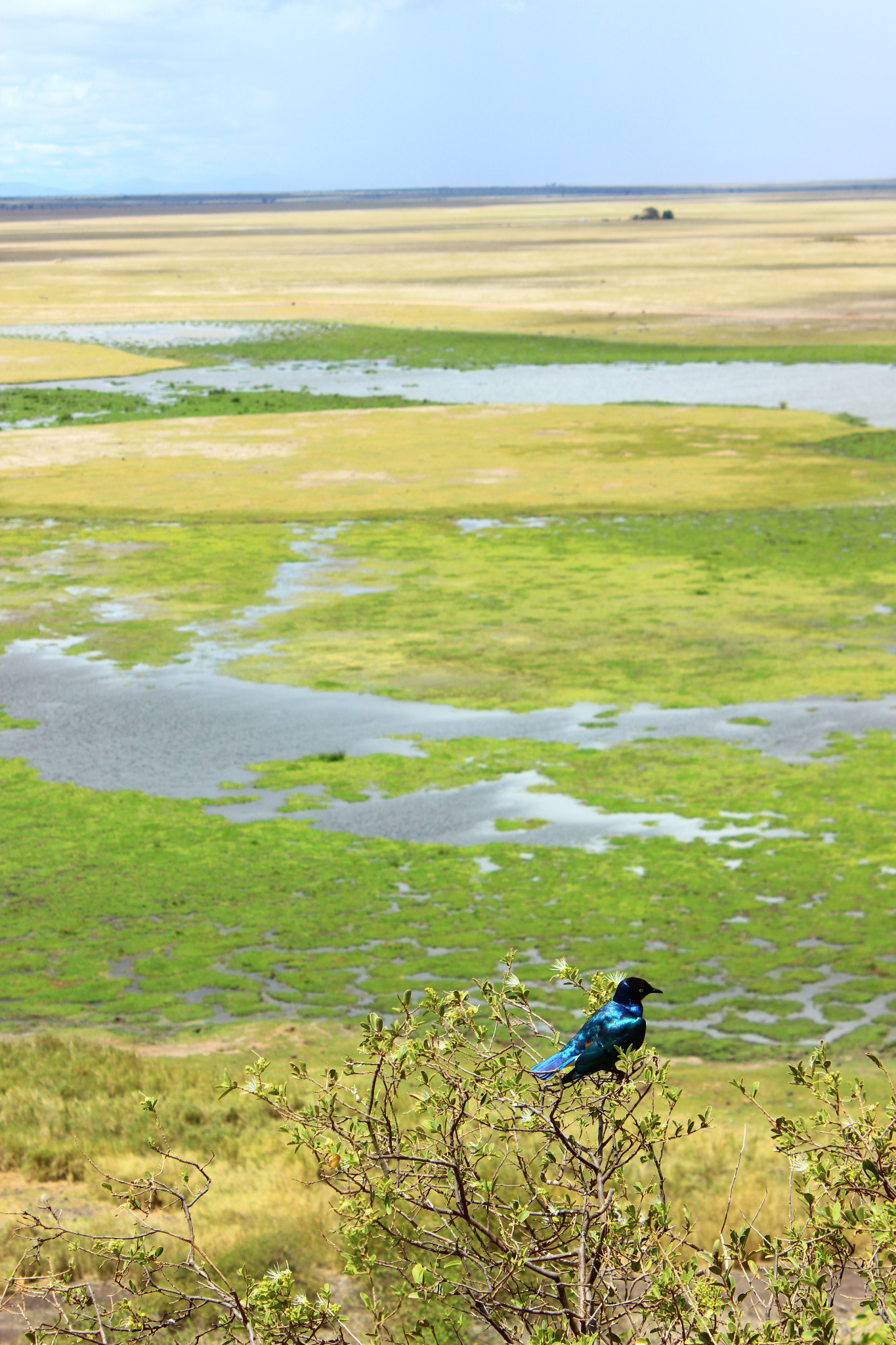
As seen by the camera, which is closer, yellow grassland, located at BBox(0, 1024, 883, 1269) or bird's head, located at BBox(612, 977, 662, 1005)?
bird's head, located at BBox(612, 977, 662, 1005)

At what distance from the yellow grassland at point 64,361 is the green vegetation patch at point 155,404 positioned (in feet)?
17.6

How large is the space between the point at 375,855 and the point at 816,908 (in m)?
5.30

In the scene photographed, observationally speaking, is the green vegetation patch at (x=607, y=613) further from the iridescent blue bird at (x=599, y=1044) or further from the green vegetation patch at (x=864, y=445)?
the iridescent blue bird at (x=599, y=1044)

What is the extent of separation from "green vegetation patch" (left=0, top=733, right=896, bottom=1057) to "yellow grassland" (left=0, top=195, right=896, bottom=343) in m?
56.3

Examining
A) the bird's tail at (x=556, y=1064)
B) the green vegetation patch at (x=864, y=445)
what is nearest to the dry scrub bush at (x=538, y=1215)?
the bird's tail at (x=556, y=1064)

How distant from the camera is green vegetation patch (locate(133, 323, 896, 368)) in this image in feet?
212

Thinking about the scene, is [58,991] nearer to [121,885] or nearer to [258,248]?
[121,885]

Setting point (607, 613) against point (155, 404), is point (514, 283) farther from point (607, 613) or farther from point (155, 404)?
point (607, 613)

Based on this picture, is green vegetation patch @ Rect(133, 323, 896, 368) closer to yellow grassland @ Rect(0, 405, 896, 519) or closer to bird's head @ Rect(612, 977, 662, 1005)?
yellow grassland @ Rect(0, 405, 896, 519)

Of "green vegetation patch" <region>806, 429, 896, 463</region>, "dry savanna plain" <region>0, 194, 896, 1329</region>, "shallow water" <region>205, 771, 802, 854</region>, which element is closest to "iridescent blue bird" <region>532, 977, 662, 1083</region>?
"dry savanna plain" <region>0, 194, 896, 1329</region>

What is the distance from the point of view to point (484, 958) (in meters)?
14.4

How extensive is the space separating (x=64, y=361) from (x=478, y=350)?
20.5 meters

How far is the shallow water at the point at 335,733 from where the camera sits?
18.0 metres

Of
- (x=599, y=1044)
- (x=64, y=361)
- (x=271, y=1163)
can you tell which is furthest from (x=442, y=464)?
(x=599, y=1044)
